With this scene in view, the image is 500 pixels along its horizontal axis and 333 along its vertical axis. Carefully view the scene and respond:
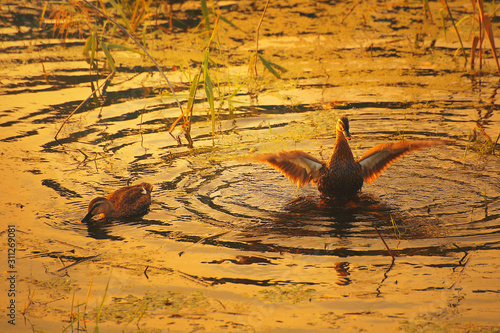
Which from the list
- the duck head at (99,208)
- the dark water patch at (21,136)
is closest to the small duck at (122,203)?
the duck head at (99,208)

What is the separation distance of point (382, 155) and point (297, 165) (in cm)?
92

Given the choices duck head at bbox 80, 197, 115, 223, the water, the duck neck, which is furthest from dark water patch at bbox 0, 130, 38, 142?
the duck neck

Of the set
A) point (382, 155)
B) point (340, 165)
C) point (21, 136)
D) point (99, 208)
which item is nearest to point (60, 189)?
point (99, 208)

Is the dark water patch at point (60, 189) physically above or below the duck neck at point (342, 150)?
below

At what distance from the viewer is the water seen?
4109mm

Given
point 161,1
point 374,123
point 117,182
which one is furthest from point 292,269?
point 161,1

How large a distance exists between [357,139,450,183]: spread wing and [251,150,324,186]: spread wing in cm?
50

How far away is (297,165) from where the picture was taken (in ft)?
21.0

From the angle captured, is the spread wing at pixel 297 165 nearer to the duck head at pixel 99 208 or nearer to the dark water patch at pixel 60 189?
the duck head at pixel 99 208

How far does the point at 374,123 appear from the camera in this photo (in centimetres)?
806

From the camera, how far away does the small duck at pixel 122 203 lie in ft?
18.1

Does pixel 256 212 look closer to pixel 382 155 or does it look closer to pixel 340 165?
pixel 340 165

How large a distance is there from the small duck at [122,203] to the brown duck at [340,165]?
120cm

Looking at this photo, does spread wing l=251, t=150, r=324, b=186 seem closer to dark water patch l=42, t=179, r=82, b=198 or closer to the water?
the water
